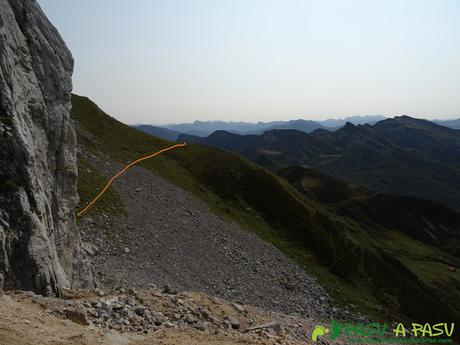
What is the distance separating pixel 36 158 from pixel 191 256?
2946 centimetres

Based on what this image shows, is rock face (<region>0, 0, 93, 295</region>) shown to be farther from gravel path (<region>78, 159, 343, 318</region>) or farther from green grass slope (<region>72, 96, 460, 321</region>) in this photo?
green grass slope (<region>72, 96, 460, 321</region>)

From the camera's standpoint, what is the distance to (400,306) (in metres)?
68.1

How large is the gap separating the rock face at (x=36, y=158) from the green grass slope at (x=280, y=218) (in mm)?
41751

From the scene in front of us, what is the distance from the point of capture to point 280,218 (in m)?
76.9

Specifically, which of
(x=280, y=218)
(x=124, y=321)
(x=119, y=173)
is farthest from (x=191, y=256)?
(x=280, y=218)

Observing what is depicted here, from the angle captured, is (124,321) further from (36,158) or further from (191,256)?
(191,256)

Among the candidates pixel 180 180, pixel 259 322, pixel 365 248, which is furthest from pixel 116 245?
pixel 365 248

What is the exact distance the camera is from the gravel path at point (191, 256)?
130 ft

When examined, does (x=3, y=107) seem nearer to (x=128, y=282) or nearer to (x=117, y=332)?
(x=117, y=332)

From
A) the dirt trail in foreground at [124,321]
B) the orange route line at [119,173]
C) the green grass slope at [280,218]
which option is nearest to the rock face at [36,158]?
the dirt trail in foreground at [124,321]

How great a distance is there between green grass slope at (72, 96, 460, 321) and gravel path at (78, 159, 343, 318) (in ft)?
16.9

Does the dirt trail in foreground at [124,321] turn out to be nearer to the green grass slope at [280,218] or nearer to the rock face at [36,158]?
the rock face at [36,158]

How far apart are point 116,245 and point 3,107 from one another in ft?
83.3

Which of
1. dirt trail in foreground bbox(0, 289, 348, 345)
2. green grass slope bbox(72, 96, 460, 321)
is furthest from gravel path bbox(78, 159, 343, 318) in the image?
dirt trail in foreground bbox(0, 289, 348, 345)
